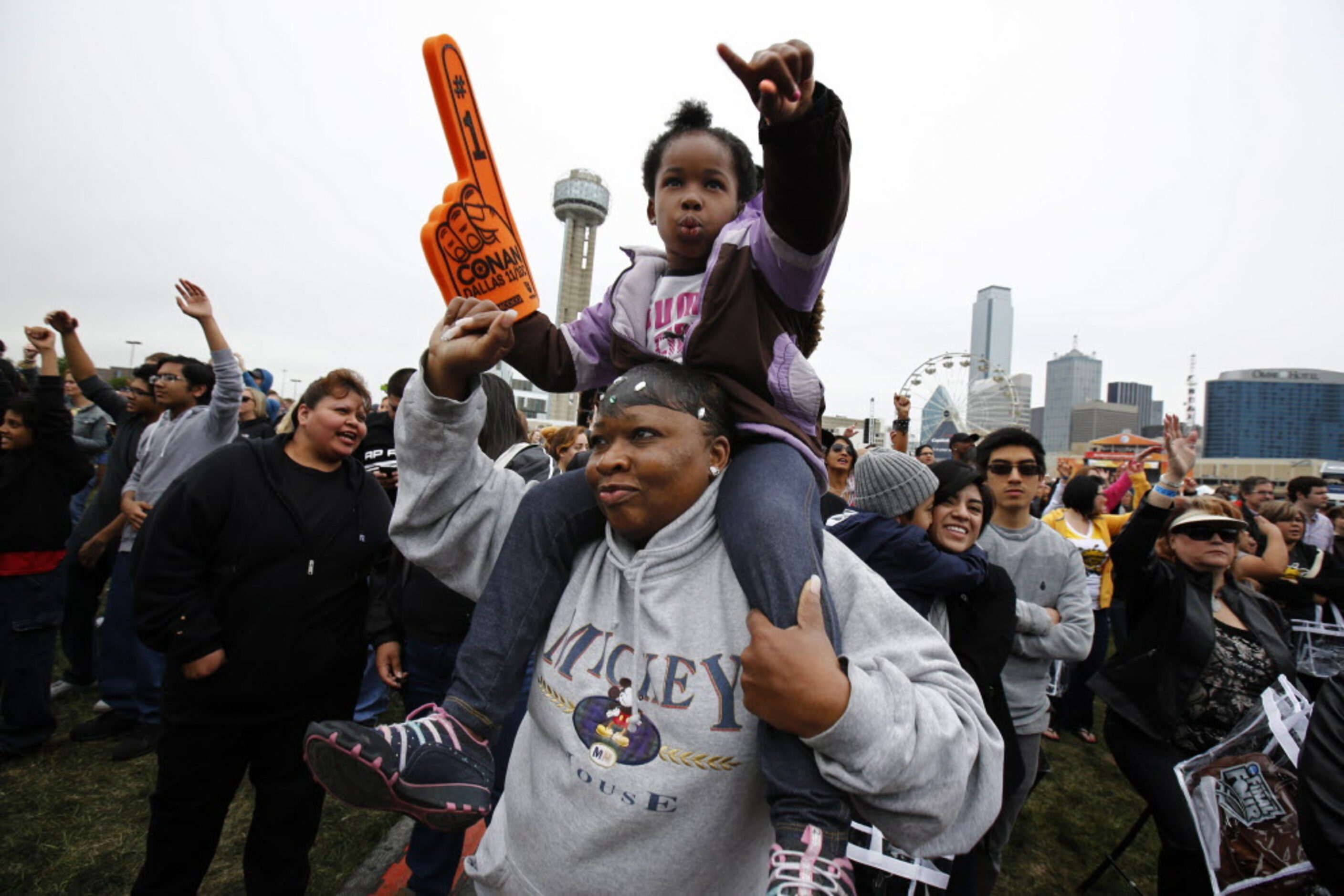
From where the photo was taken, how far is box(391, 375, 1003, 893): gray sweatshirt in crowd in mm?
1219

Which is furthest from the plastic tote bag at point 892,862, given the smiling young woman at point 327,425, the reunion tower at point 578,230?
the reunion tower at point 578,230

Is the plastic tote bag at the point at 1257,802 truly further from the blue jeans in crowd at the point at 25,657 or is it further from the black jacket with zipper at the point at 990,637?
the blue jeans in crowd at the point at 25,657

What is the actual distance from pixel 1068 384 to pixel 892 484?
18315 cm

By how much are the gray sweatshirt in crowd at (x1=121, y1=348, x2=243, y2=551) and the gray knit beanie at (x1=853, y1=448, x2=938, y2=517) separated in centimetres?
405

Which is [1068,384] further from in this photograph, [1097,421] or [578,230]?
[578,230]

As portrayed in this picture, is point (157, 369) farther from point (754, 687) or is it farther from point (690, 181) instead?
point (754, 687)

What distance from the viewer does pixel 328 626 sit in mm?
2783

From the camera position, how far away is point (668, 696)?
135 centimetres

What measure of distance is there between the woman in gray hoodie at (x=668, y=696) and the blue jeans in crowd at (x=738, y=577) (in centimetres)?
5

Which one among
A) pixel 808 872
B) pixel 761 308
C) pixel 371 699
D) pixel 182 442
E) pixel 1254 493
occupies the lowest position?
pixel 371 699

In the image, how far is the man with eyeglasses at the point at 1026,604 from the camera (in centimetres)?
305

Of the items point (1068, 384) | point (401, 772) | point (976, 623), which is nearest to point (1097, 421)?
point (1068, 384)

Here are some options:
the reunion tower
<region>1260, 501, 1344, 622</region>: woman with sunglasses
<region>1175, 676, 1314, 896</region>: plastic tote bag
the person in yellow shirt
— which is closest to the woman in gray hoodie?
<region>1175, 676, 1314, 896</region>: plastic tote bag

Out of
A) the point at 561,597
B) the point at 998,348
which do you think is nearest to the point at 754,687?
the point at 561,597
